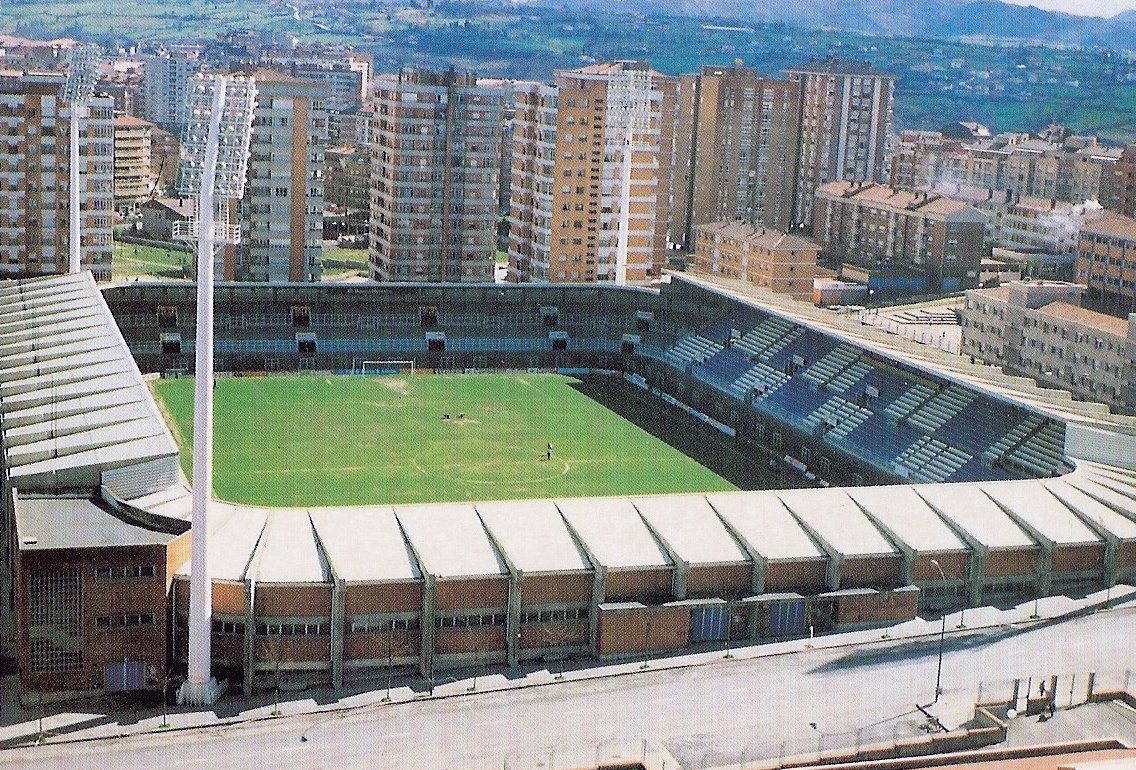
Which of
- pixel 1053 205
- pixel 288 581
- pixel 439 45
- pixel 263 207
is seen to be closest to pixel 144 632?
pixel 288 581

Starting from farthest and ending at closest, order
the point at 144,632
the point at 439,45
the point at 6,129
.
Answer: the point at 439,45 < the point at 6,129 < the point at 144,632

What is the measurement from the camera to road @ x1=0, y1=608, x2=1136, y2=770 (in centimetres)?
2106

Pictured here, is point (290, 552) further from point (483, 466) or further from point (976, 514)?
point (483, 466)

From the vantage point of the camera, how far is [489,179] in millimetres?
57750

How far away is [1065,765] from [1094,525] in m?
14.5

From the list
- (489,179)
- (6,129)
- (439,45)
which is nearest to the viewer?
(6,129)

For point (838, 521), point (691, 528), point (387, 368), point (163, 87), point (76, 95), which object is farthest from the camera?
point (163, 87)

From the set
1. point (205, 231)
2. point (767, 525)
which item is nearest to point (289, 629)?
point (205, 231)

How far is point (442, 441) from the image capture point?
40.1 metres

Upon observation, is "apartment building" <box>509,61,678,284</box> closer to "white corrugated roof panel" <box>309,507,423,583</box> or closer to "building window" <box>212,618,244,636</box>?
"white corrugated roof panel" <box>309,507,423,583</box>

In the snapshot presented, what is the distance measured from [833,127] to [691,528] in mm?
58810

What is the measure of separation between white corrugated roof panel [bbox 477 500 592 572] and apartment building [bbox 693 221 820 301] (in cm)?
3436

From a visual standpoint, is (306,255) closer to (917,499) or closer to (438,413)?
(438,413)

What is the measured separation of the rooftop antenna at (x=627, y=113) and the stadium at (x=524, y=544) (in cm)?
1598
